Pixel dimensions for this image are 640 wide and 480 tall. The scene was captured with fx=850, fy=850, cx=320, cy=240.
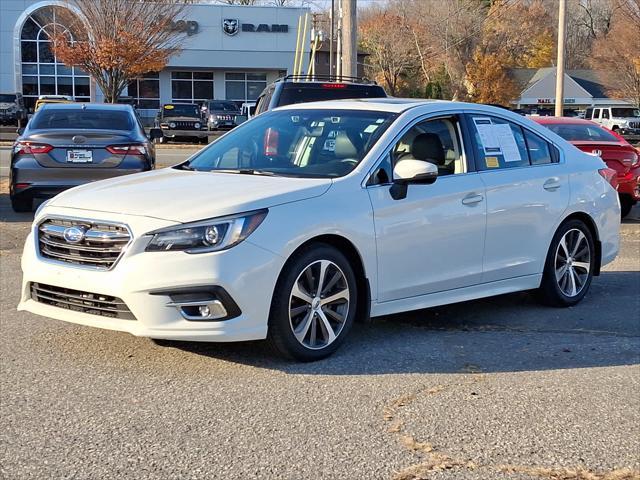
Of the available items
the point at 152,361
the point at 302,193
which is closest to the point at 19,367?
the point at 152,361

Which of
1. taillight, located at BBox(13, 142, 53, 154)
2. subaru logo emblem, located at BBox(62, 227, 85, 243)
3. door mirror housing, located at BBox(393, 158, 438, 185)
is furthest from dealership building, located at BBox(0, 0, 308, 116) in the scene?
subaru logo emblem, located at BBox(62, 227, 85, 243)

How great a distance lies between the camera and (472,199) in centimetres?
635

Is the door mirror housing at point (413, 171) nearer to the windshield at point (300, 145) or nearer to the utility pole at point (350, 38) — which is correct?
the windshield at point (300, 145)

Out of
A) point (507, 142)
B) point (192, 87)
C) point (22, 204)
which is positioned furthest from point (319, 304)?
point (192, 87)

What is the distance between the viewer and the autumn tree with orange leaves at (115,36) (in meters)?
29.2

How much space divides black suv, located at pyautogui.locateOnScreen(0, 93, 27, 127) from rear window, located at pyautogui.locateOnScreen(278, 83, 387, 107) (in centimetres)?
3627

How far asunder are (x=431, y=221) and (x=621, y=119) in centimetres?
4701

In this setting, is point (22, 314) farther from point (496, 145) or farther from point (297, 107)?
point (496, 145)

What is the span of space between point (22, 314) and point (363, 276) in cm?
281

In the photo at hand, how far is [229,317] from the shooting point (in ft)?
16.5

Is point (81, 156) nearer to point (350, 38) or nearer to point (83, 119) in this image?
Answer: point (83, 119)

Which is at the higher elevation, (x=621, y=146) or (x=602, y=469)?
(x=621, y=146)

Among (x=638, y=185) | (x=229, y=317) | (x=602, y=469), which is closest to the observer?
(x=602, y=469)

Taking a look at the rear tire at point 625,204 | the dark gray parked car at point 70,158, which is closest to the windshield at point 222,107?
the rear tire at point 625,204
